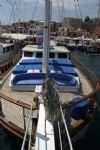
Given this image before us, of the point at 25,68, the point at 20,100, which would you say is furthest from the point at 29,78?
the point at 20,100

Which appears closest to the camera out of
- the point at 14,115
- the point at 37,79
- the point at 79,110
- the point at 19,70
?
the point at 79,110

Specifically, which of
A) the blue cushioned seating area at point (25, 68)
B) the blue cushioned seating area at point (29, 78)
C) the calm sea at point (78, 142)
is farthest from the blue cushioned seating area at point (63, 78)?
the calm sea at point (78, 142)

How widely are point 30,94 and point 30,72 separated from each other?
2521 millimetres

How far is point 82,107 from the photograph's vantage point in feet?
37.8

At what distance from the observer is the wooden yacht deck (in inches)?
458

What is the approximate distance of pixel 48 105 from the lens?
31.7 ft

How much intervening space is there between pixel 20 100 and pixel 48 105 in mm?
3815

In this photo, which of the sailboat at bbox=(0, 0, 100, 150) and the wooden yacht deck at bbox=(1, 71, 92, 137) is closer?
the sailboat at bbox=(0, 0, 100, 150)

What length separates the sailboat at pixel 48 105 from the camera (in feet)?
30.3

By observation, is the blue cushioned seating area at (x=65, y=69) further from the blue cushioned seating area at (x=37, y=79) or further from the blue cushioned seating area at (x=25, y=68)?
the blue cushioned seating area at (x=37, y=79)

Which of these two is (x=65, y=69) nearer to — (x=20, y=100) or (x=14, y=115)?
(x=20, y=100)

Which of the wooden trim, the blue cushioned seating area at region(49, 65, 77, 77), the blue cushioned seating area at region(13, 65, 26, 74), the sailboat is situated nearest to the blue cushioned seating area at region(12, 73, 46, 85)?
the sailboat

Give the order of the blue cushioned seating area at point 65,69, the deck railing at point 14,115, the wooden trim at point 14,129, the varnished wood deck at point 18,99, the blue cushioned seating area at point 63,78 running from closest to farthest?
the deck railing at point 14,115 < the wooden trim at point 14,129 < the varnished wood deck at point 18,99 < the blue cushioned seating area at point 63,78 < the blue cushioned seating area at point 65,69

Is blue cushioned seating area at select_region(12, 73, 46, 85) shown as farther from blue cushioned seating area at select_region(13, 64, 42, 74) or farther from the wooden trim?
the wooden trim
